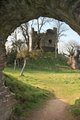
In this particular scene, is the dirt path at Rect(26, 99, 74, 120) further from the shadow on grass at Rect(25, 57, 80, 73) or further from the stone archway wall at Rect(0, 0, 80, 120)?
the shadow on grass at Rect(25, 57, 80, 73)

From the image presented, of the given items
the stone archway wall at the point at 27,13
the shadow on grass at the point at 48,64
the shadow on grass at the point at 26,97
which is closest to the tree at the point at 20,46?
the shadow on grass at the point at 48,64

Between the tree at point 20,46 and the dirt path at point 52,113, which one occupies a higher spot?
the tree at point 20,46

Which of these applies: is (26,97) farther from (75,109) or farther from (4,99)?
(4,99)

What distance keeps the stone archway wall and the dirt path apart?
80.0 inches

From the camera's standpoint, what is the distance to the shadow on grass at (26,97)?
15251 millimetres

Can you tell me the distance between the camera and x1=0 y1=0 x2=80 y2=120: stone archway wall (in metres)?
8.66

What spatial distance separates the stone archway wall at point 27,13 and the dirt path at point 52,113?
2.03 m

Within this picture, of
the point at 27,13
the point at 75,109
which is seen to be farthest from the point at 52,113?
the point at 27,13

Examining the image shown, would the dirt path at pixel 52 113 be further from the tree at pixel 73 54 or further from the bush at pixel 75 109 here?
the tree at pixel 73 54

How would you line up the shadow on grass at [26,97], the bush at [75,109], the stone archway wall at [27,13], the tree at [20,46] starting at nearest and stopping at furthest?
the stone archway wall at [27,13], the bush at [75,109], the shadow on grass at [26,97], the tree at [20,46]

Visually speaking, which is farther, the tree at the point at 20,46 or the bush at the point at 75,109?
the tree at the point at 20,46

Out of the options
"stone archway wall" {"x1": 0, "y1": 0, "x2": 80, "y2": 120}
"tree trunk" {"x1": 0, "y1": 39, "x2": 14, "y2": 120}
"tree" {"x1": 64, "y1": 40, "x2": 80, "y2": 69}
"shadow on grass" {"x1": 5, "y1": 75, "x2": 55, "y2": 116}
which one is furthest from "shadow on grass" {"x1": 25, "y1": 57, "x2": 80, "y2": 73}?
"stone archway wall" {"x1": 0, "y1": 0, "x2": 80, "y2": 120}

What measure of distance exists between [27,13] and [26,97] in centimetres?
681

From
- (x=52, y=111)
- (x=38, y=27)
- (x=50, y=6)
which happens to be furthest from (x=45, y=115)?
(x=38, y=27)
